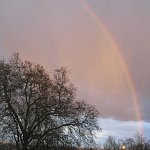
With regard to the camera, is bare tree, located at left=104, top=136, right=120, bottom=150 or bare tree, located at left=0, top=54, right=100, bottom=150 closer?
bare tree, located at left=0, top=54, right=100, bottom=150

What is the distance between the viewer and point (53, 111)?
141 feet

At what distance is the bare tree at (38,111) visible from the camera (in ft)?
137

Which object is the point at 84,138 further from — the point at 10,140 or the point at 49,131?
the point at 10,140

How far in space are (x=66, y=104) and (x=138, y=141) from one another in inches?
3958

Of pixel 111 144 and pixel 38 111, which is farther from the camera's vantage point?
pixel 111 144

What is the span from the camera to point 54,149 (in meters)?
41.4

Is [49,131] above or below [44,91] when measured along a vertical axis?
below

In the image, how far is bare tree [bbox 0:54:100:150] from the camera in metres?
41.8

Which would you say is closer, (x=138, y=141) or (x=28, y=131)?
(x=28, y=131)

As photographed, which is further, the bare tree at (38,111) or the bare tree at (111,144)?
the bare tree at (111,144)

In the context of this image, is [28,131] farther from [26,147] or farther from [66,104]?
[66,104]

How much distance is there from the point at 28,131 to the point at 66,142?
166 inches

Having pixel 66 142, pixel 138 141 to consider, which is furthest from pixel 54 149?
pixel 138 141

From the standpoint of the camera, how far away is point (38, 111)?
139ft
